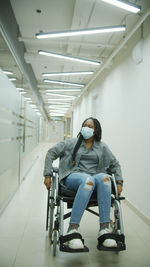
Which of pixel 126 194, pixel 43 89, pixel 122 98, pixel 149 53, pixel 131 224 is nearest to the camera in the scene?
pixel 131 224

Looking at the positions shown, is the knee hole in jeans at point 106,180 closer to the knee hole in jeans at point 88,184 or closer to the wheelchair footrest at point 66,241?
the knee hole in jeans at point 88,184

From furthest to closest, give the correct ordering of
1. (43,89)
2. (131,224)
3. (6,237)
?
(43,89), (131,224), (6,237)

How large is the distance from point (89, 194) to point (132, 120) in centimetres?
185

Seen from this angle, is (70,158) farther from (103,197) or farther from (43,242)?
(43,242)

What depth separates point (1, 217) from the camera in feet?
8.39

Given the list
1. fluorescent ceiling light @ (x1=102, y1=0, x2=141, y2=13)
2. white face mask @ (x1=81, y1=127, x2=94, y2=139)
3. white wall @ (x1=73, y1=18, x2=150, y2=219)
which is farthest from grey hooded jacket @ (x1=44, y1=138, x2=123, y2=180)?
fluorescent ceiling light @ (x1=102, y1=0, x2=141, y2=13)

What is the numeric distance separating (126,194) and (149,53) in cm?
227

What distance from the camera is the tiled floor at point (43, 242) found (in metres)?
1.68

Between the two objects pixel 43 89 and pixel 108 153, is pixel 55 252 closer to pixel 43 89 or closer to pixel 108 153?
pixel 108 153

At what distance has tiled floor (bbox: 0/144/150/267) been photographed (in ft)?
5.52

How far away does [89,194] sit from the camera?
5.66ft

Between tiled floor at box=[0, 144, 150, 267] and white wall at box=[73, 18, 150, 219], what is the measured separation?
0.43m

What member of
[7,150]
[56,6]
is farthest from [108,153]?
[56,6]

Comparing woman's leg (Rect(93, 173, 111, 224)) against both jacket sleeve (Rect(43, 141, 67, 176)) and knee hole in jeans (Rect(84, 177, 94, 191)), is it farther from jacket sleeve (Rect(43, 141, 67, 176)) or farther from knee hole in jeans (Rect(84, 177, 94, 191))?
jacket sleeve (Rect(43, 141, 67, 176))
